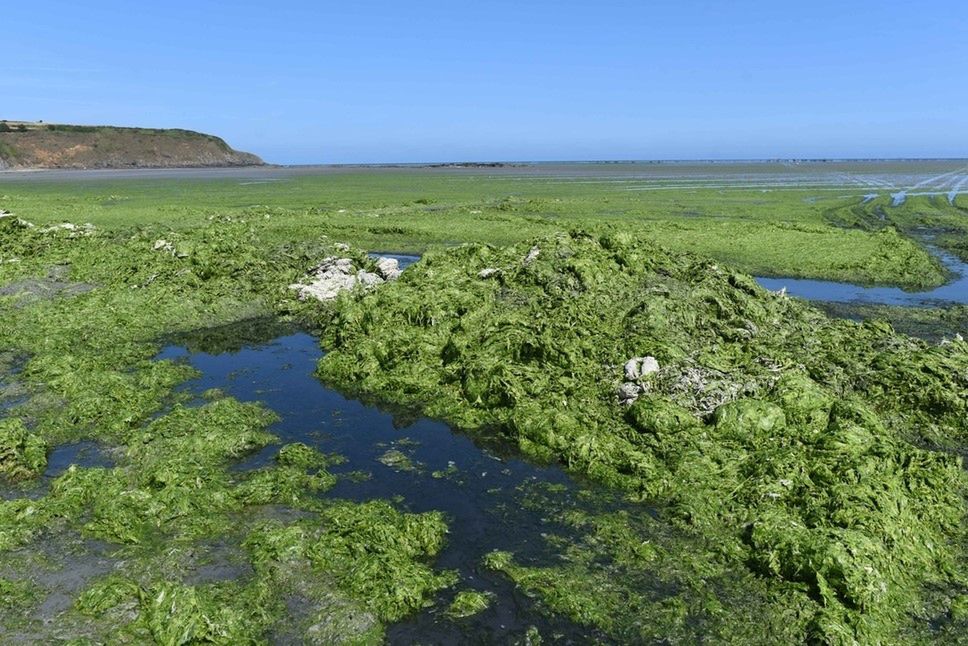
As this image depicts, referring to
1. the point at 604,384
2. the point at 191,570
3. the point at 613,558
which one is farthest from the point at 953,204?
the point at 191,570

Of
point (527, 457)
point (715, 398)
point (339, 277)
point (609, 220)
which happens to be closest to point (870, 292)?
point (715, 398)

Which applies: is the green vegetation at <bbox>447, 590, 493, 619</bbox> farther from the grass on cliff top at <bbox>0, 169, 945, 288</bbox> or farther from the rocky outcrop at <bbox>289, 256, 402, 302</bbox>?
the grass on cliff top at <bbox>0, 169, 945, 288</bbox>

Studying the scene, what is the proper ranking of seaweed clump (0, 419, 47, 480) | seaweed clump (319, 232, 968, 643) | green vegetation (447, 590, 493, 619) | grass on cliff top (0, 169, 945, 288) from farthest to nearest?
1. grass on cliff top (0, 169, 945, 288)
2. seaweed clump (0, 419, 47, 480)
3. seaweed clump (319, 232, 968, 643)
4. green vegetation (447, 590, 493, 619)

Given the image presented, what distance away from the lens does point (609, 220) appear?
47.6 m

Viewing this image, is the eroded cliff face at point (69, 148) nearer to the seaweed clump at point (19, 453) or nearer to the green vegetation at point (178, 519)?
the green vegetation at point (178, 519)

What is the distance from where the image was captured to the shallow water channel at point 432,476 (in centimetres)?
780

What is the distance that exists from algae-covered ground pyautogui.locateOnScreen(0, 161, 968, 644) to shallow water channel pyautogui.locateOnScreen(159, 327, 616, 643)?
0.14 m

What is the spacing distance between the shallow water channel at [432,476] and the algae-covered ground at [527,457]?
136mm

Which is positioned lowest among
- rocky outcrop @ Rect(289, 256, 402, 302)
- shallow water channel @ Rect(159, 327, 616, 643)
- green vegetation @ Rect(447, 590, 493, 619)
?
green vegetation @ Rect(447, 590, 493, 619)

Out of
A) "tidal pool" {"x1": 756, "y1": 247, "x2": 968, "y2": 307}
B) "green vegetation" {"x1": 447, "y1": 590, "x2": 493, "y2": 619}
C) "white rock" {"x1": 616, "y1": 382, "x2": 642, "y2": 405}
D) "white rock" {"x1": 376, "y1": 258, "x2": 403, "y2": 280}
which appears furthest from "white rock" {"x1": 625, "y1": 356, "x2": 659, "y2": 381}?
"white rock" {"x1": 376, "y1": 258, "x2": 403, "y2": 280}

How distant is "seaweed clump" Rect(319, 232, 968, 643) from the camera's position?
8906 millimetres

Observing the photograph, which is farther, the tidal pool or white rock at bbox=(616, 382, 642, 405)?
the tidal pool

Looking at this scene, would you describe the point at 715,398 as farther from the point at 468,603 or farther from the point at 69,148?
the point at 69,148

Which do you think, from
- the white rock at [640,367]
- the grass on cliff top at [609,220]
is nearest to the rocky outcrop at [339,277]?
the grass on cliff top at [609,220]
